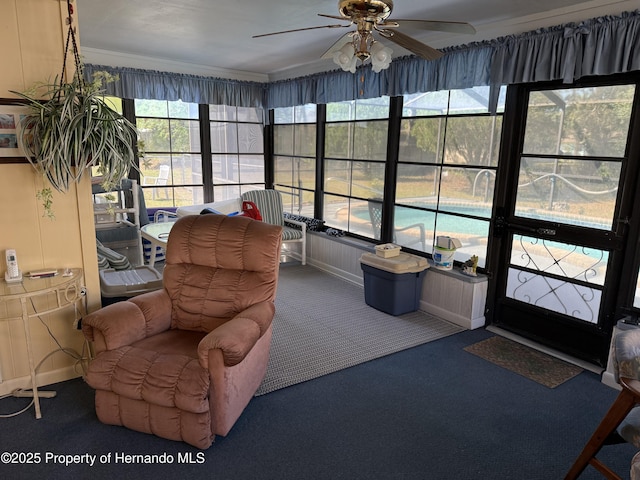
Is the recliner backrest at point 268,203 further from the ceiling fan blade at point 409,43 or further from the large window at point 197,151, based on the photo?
the ceiling fan blade at point 409,43

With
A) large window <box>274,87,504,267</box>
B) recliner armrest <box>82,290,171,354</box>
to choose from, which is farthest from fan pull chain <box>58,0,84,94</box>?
large window <box>274,87,504,267</box>


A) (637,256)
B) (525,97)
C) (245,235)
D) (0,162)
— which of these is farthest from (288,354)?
(525,97)

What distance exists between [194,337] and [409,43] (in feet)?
6.65

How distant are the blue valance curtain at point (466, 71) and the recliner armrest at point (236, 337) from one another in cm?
142

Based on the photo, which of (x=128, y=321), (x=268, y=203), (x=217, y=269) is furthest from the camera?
(x=268, y=203)

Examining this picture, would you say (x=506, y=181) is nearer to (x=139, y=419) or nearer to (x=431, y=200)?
(x=431, y=200)

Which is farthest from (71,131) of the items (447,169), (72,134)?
(447,169)

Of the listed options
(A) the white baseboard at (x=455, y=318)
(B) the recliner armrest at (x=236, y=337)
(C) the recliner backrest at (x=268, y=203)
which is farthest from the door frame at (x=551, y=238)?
(C) the recliner backrest at (x=268, y=203)

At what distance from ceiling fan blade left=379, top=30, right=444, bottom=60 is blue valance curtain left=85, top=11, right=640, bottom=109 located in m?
0.26

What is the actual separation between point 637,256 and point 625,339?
1.32m

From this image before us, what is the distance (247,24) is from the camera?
3.51m

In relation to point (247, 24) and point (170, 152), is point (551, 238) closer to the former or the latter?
point (247, 24)

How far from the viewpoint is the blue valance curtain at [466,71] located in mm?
2674

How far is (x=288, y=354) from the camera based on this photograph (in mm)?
3148
